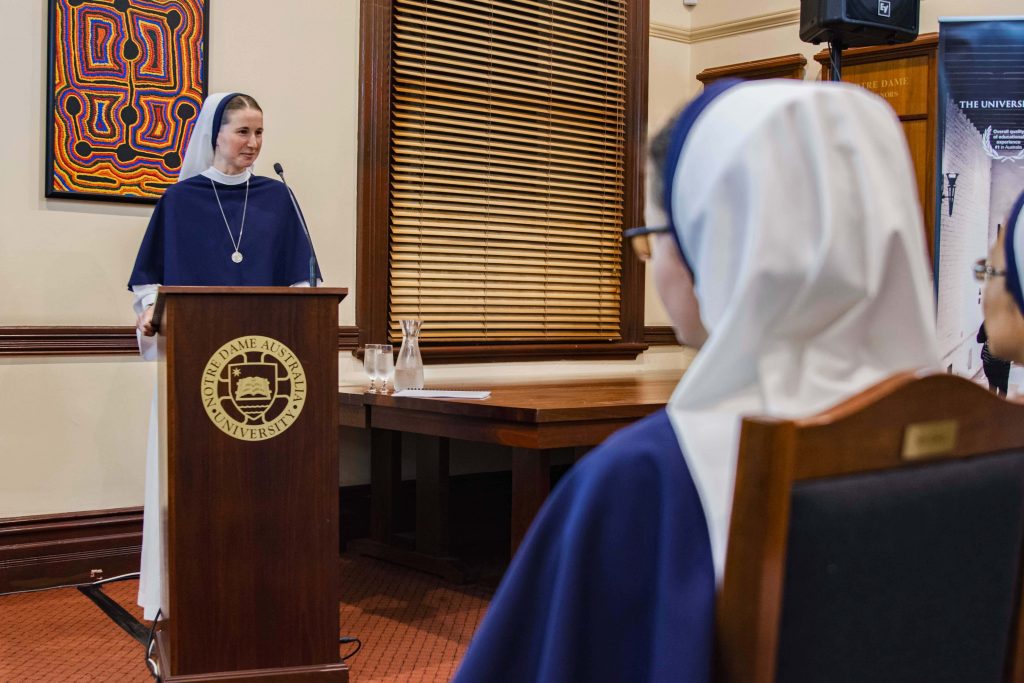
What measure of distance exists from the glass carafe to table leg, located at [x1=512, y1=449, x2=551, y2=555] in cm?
65

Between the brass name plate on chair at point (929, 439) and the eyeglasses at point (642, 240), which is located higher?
the eyeglasses at point (642, 240)

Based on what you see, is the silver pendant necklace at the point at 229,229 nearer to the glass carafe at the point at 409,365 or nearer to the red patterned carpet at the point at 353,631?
the glass carafe at the point at 409,365

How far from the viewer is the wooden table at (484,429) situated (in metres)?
3.19

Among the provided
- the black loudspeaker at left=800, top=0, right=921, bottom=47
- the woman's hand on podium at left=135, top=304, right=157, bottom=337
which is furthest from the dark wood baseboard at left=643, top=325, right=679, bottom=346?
the woman's hand on podium at left=135, top=304, right=157, bottom=337

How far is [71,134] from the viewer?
12.8 feet

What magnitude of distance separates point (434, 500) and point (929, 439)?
359 cm

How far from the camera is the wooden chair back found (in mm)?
776

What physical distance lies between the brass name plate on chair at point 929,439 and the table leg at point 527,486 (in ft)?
7.91

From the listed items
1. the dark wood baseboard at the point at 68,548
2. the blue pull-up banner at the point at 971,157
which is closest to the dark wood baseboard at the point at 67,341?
the dark wood baseboard at the point at 68,548

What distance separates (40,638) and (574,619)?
9.62 feet

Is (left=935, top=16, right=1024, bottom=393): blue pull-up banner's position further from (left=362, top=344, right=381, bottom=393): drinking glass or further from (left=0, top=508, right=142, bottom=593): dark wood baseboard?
(left=0, top=508, right=142, bottom=593): dark wood baseboard

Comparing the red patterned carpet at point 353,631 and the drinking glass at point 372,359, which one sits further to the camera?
the drinking glass at point 372,359

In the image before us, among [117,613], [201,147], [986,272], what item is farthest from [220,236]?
[986,272]

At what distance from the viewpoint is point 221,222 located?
3.52 metres
